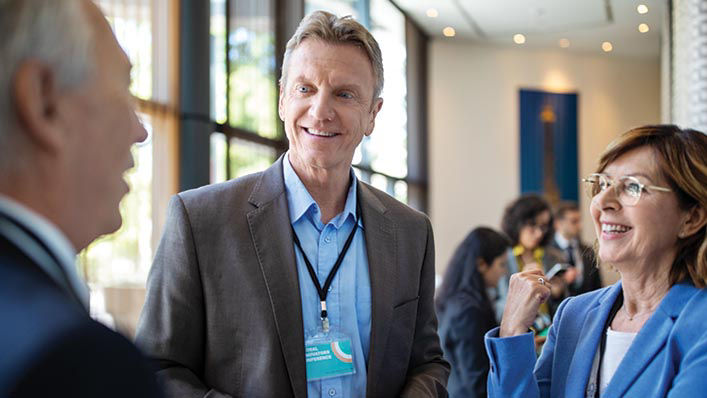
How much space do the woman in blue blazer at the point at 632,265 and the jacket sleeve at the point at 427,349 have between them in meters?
0.15

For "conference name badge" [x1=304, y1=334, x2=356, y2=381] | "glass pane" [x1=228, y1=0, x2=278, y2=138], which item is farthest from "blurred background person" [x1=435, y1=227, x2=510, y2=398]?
"glass pane" [x1=228, y1=0, x2=278, y2=138]

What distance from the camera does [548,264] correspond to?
582cm

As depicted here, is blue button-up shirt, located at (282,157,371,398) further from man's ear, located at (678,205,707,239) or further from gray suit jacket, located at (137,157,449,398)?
man's ear, located at (678,205,707,239)

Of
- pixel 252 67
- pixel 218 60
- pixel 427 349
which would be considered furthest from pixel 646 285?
pixel 252 67

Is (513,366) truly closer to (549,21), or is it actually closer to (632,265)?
(632,265)

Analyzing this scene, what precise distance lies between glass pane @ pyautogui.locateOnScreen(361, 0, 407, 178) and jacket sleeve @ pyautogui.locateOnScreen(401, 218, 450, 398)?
37.2 ft

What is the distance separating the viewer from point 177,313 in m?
1.86

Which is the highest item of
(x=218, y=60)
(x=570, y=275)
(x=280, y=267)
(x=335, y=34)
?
(x=218, y=60)

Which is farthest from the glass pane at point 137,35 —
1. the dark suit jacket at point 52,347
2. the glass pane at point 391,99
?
the dark suit jacket at point 52,347

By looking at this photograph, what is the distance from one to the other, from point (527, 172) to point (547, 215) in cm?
1145

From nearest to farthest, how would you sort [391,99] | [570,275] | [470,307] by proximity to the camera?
[470,307], [570,275], [391,99]

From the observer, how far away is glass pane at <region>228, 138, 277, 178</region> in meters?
8.68

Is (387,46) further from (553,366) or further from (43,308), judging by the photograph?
(43,308)

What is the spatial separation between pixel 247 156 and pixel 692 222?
7341mm
